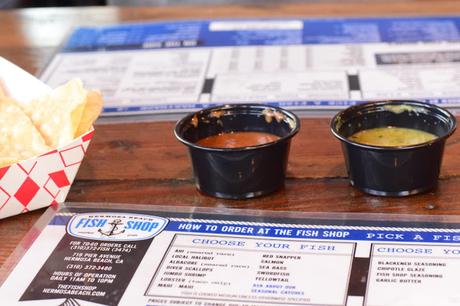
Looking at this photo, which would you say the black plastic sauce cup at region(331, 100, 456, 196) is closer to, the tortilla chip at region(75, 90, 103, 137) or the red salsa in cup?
the red salsa in cup

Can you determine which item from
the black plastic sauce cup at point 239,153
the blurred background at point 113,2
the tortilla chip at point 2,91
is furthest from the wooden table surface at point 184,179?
the blurred background at point 113,2

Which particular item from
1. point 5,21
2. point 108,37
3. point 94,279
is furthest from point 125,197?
point 5,21

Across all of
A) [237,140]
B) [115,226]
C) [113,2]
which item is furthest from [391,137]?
[113,2]

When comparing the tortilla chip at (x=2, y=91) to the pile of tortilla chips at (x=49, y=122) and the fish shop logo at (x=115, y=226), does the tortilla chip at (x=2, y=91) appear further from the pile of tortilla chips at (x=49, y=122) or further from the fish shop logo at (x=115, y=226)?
the fish shop logo at (x=115, y=226)

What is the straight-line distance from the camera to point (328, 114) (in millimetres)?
1590

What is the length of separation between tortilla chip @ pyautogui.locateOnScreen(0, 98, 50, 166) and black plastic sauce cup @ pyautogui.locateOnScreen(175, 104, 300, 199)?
234mm

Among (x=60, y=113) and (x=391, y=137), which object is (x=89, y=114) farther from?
(x=391, y=137)

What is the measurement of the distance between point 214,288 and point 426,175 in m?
0.41

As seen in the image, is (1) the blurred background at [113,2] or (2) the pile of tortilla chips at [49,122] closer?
(2) the pile of tortilla chips at [49,122]

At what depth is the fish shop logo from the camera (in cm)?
119

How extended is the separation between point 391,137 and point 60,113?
1.85 feet

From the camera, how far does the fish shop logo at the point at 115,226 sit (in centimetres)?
119

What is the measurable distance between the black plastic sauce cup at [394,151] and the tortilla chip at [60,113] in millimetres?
429

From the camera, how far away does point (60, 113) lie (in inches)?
52.1
